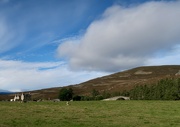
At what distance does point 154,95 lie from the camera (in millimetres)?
64750

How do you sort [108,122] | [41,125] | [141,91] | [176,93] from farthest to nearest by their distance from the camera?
[141,91] → [176,93] → [108,122] → [41,125]

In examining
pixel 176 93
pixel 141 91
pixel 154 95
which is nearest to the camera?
pixel 176 93

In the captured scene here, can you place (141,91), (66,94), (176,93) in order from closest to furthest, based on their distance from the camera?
(176,93)
(141,91)
(66,94)

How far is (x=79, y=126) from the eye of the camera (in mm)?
21016

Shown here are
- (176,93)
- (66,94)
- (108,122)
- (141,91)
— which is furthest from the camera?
(66,94)

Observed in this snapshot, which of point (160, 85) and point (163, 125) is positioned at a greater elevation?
point (160, 85)

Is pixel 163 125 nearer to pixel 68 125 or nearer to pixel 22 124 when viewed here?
pixel 68 125

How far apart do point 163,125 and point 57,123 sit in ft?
25.5

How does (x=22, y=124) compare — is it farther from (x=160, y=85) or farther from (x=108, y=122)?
(x=160, y=85)

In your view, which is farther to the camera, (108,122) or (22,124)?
(108,122)

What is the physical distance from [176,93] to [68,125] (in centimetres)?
4399

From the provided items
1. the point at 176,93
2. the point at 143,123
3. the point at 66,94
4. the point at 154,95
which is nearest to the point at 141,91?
the point at 154,95

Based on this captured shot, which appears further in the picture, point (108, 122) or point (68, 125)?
point (108, 122)

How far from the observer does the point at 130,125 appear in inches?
840
